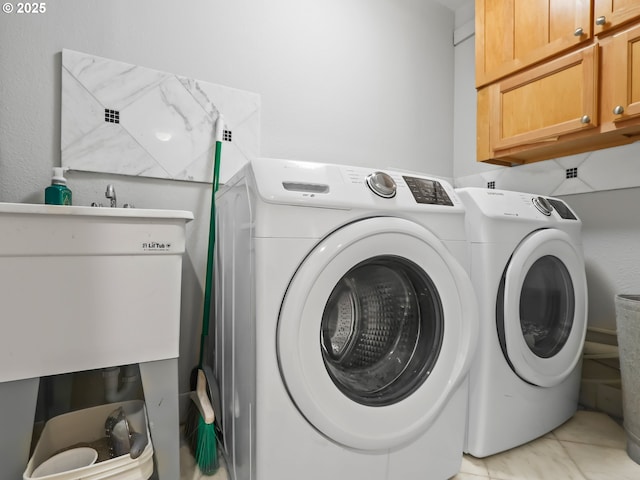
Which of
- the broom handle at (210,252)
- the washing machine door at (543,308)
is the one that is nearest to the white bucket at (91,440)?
the broom handle at (210,252)

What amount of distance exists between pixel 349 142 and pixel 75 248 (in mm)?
1430

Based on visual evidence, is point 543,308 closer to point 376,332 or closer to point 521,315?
point 521,315

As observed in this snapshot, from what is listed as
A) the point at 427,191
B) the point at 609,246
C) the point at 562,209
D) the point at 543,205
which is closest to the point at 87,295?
the point at 427,191

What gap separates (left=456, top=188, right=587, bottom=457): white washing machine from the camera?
3.66 ft

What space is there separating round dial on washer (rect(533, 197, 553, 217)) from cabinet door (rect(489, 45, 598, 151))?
33 cm

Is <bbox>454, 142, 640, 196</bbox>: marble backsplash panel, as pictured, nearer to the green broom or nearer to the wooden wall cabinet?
the wooden wall cabinet

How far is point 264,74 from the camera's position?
162 centimetres

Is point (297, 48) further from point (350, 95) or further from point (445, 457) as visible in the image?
point (445, 457)

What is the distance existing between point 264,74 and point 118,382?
4.68ft

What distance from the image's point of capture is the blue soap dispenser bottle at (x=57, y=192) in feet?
3.51

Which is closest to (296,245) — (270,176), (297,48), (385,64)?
(270,176)

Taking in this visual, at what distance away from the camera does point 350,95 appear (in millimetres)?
1875

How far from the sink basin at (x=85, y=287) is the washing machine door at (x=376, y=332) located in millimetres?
366

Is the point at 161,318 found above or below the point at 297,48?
below
